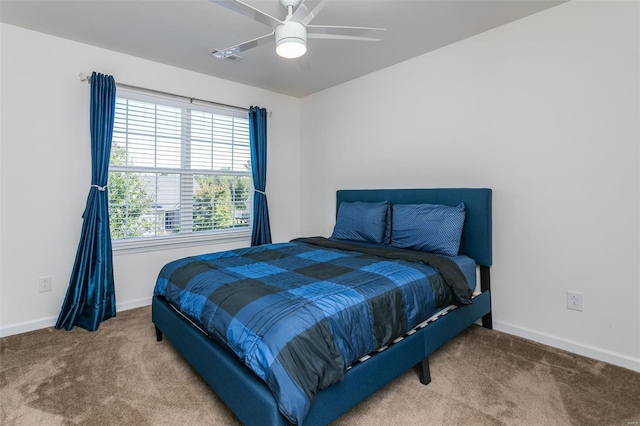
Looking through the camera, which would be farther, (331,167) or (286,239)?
(286,239)

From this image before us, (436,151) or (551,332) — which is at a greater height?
(436,151)

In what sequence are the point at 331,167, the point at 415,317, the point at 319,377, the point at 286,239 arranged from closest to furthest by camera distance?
the point at 319,377
the point at 415,317
the point at 331,167
the point at 286,239

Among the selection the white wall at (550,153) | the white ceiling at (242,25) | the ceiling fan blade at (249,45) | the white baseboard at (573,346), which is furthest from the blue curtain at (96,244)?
the white baseboard at (573,346)

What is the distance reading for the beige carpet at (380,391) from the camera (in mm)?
1624

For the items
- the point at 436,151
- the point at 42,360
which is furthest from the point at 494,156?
the point at 42,360

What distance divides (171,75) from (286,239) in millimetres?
2394

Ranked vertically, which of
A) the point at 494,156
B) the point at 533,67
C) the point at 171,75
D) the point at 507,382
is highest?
the point at 171,75

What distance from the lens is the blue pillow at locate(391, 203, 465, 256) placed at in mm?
2582

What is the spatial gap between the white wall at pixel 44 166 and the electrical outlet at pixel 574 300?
3753mm

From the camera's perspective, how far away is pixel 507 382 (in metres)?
1.92

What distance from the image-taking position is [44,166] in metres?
2.71

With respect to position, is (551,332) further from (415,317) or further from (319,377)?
(319,377)

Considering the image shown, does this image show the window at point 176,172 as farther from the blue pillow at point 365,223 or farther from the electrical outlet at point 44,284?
the blue pillow at point 365,223

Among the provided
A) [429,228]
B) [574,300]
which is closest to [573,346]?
[574,300]
